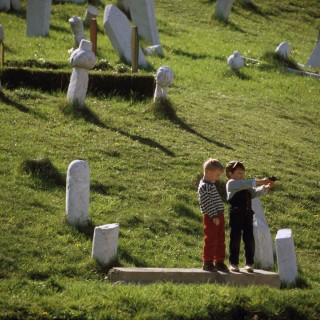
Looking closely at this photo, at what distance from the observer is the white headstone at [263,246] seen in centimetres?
1181

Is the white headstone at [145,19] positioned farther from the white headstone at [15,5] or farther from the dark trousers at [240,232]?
the dark trousers at [240,232]

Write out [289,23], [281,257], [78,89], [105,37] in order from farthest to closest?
[289,23]
[105,37]
[78,89]
[281,257]

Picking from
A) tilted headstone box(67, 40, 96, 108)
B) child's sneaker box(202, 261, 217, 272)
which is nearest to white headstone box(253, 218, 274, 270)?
child's sneaker box(202, 261, 217, 272)

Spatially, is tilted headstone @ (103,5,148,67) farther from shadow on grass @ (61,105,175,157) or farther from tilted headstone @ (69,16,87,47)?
shadow on grass @ (61,105,175,157)

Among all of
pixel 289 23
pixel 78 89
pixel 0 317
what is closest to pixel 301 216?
pixel 78 89

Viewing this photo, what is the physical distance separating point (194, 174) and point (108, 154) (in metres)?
1.33

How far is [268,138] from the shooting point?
17.8 meters

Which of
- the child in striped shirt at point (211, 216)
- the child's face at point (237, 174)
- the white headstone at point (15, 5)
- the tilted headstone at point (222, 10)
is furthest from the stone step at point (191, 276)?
the tilted headstone at point (222, 10)

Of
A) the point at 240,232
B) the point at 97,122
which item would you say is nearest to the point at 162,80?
the point at 97,122

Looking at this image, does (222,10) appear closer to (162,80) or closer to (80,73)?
(162,80)

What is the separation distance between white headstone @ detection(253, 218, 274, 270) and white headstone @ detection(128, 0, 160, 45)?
1381 cm

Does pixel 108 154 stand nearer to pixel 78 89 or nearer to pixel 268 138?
pixel 78 89

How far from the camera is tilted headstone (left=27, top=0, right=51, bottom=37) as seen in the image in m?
24.3

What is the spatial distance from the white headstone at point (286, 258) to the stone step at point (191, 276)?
0.34 meters
